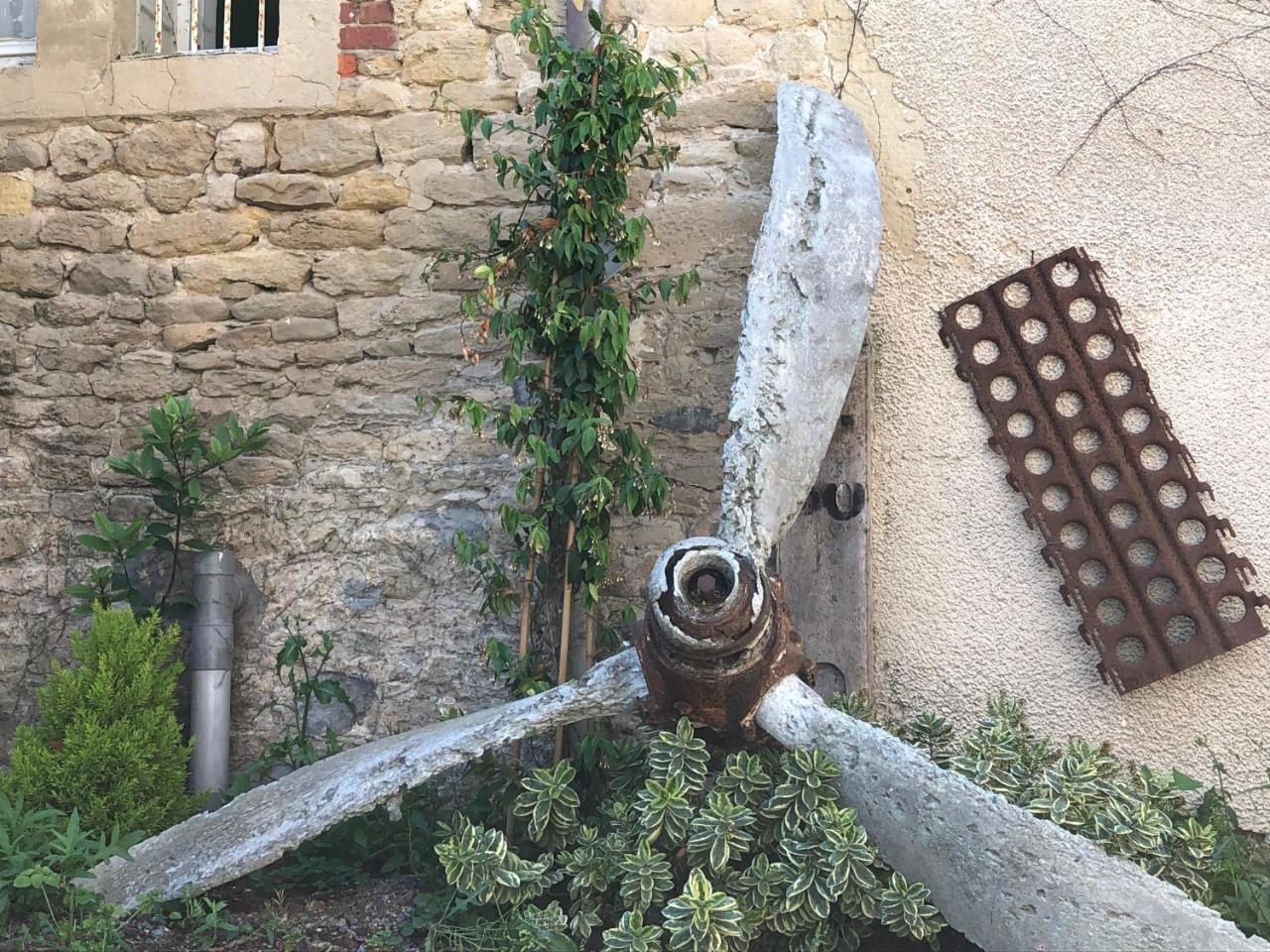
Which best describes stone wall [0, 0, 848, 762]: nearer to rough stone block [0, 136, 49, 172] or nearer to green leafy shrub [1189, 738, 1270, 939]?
rough stone block [0, 136, 49, 172]

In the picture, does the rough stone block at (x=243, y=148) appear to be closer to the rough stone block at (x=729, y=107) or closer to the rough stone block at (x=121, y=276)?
the rough stone block at (x=121, y=276)

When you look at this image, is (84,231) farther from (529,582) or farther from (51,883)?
(51,883)

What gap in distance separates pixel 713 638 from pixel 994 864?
60 cm

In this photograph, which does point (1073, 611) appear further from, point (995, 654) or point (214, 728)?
point (214, 728)

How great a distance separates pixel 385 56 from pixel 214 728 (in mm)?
1876

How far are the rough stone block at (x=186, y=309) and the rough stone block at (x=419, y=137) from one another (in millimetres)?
628

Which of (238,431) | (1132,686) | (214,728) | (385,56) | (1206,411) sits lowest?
(214,728)

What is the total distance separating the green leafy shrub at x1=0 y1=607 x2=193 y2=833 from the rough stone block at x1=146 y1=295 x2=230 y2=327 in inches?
33.2

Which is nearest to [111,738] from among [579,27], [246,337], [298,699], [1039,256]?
[298,699]

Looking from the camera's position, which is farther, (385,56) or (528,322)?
(385,56)

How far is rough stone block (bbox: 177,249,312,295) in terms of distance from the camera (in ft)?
11.5

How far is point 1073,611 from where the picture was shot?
9.86 ft

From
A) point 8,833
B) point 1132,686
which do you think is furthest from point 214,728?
point 1132,686

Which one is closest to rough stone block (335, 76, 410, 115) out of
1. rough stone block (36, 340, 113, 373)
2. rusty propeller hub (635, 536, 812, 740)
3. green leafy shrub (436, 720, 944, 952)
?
rough stone block (36, 340, 113, 373)
